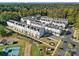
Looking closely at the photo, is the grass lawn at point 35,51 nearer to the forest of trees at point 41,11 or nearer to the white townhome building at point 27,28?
the white townhome building at point 27,28

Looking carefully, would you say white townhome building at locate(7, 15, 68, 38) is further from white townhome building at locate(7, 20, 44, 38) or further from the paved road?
the paved road

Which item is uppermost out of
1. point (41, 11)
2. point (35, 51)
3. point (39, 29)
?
point (41, 11)

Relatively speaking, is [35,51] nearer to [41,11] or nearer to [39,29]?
[39,29]

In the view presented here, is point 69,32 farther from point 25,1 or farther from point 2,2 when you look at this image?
point 2,2

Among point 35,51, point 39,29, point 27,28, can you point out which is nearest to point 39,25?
point 39,29

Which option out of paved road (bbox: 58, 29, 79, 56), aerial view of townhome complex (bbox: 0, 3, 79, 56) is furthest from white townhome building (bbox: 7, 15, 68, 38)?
paved road (bbox: 58, 29, 79, 56)

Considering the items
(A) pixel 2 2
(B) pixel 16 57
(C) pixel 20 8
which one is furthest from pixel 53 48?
(A) pixel 2 2

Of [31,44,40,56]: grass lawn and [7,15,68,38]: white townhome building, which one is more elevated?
[7,15,68,38]: white townhome building
